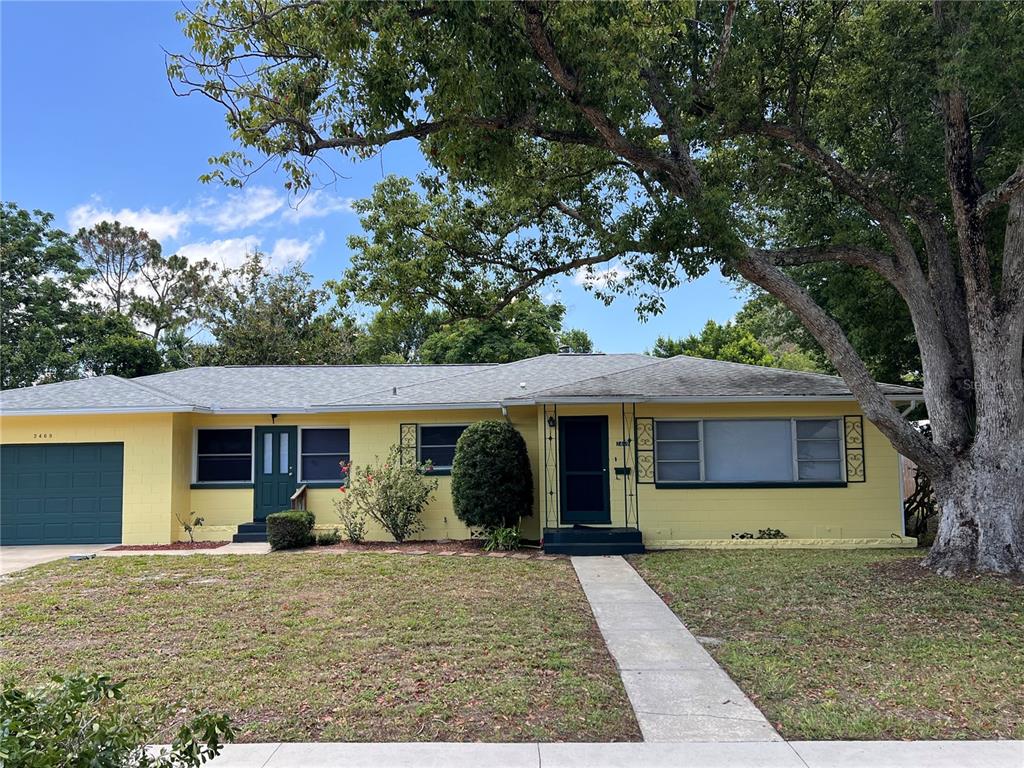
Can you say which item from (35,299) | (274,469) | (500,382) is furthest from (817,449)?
(35,299)

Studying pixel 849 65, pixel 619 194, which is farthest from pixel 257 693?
pixel 849 65

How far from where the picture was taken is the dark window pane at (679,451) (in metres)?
12.7

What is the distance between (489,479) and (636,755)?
8028 millimetres

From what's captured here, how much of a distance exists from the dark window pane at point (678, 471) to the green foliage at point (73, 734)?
10.7 metres

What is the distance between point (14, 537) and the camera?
44.7 feet

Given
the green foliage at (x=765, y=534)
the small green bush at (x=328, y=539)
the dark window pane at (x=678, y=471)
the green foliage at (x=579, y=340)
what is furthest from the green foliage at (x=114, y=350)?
the green foliage at (x=765, y=534)

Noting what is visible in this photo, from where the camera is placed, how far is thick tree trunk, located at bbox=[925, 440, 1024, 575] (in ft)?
29.1

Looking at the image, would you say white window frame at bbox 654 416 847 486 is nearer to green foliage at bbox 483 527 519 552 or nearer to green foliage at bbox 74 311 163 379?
green foliage at bbox 483 527 519 552

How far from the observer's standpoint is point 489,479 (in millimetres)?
12047

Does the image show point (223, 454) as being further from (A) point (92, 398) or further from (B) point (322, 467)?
(A) point (92, 398)

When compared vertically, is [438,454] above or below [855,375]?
below

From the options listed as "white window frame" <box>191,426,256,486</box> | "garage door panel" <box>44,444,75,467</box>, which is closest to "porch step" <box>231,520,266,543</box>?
"white window frame" <box>191,426,256,486</box>

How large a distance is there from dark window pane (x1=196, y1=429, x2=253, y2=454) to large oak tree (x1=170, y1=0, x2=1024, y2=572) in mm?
6450

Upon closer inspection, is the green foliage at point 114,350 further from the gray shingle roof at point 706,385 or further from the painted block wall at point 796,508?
the painted block wall at point 796,508
